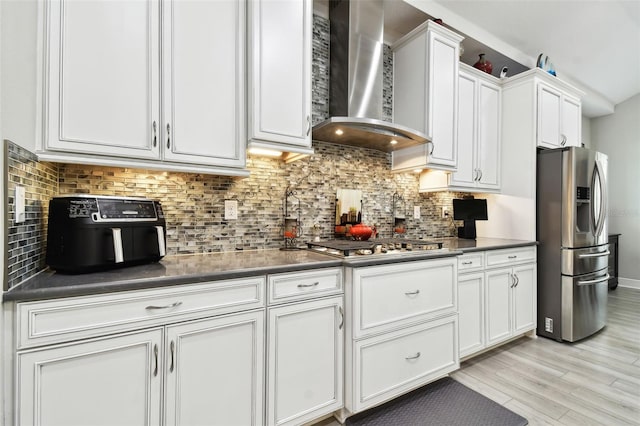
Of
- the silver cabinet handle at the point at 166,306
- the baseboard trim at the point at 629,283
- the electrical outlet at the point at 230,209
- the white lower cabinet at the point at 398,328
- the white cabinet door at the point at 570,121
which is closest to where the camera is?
the silver cabinet handle at the point at 166,306

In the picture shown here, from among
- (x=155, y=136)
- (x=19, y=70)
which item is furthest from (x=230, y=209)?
(x=19, y=70)

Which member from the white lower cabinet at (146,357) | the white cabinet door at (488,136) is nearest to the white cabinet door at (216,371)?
the white lower cabinet at (146,357)

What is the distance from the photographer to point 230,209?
2.01 meters

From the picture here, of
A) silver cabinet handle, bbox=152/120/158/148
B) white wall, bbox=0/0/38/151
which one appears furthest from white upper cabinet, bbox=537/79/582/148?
white wall, bbox=0/0/38/151

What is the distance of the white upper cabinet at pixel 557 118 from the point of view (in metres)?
3.05

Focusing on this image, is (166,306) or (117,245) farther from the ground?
(117,245)

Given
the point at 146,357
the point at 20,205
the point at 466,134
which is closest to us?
the point at 20,205

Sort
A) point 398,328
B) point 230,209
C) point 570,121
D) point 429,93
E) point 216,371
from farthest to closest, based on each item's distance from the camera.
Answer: point 570,121
point 429,93
point 230,209
point 398,328
point 216,371

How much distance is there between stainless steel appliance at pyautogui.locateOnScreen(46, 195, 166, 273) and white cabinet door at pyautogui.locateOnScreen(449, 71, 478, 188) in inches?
102

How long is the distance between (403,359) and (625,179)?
5607 millimetres

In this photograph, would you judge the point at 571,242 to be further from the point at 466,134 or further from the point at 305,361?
the point at 305,361

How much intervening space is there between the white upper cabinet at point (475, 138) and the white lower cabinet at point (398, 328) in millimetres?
1089

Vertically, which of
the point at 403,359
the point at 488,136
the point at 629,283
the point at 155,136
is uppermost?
the point at 488,136

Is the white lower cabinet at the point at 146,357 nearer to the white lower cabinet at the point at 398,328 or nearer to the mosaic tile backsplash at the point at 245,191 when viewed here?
the mosaic tile backsplash at the point at 245,191
